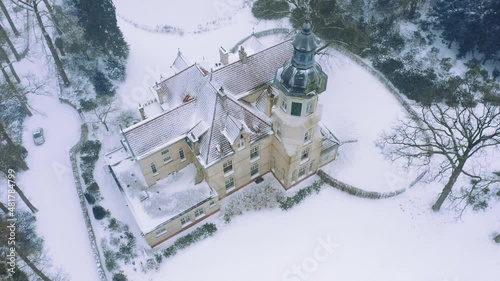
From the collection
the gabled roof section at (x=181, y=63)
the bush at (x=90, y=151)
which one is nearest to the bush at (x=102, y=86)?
the bush at (x=90, y=151)

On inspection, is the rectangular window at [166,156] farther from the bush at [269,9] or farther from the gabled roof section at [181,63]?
the bush at [269,9]

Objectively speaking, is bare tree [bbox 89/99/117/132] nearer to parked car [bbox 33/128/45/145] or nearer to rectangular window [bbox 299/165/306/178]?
parked car [bbox 33/128/45/145]

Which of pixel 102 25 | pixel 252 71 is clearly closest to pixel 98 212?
pixel 252 71

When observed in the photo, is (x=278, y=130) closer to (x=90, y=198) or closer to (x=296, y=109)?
(x=296, y=109)

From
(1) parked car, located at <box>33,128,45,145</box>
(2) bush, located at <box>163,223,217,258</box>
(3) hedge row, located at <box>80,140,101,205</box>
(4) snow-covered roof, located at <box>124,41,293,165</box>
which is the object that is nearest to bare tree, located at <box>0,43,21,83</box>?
(1) parked car, located at <box>33,128,45,145</box>

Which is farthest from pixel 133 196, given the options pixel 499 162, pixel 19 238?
pixel 499 162
